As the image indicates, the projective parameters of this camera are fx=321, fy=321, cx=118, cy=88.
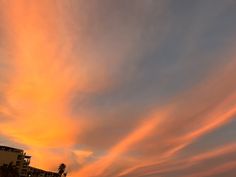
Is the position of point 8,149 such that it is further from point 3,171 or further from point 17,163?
point 3,171

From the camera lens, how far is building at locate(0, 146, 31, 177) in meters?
170

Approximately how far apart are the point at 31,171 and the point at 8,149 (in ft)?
101

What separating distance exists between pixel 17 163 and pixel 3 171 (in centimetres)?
3311

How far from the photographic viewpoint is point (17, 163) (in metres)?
176

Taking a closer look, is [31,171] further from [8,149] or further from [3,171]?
[3,171]

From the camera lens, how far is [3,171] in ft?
471

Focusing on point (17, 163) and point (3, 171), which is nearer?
point (3, 171)

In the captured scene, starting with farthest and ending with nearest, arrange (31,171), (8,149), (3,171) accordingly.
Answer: (31,171) → (8,149) → (3,171)

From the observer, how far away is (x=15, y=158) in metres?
173

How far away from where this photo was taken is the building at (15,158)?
170250mm

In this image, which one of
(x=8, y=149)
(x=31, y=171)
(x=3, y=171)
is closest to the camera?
(x=3, y=171)

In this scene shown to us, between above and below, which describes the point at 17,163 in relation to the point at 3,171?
above

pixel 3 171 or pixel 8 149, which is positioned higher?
pixel 8 149

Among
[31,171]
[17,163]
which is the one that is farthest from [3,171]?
[31,171]
